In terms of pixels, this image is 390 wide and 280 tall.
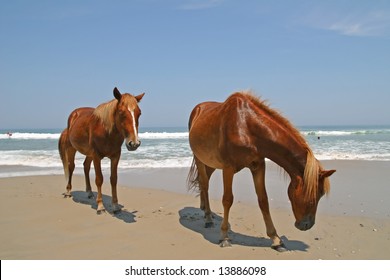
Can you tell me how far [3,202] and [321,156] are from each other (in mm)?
13048

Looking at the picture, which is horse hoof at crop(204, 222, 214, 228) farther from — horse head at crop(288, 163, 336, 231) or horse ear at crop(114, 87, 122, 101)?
horse ear at crop(114, 87, 122, 101)

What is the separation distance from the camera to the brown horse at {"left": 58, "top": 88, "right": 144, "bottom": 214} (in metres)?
4.88

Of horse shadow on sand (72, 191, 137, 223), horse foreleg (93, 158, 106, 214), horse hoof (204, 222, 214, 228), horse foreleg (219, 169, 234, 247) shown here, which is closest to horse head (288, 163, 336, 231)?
horse foreleg (219, 169, 234, 247)

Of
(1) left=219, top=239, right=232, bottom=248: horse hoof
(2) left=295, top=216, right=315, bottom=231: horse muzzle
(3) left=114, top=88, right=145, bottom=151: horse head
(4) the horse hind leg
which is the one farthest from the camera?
(4) the horse hind leg

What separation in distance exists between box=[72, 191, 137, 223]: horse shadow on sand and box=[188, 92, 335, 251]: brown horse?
1.96m

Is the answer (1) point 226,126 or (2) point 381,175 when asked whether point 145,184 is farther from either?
(2) point 381,175

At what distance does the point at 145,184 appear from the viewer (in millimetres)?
8430

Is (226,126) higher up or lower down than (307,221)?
higher up

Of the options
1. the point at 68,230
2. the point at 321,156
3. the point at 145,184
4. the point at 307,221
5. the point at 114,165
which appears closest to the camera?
the point at 307,221

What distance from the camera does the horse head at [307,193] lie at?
3374 millimetres

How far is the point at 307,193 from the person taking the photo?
340 cm

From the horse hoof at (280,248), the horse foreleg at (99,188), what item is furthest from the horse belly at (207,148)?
the horse foreleg at (99,188)
